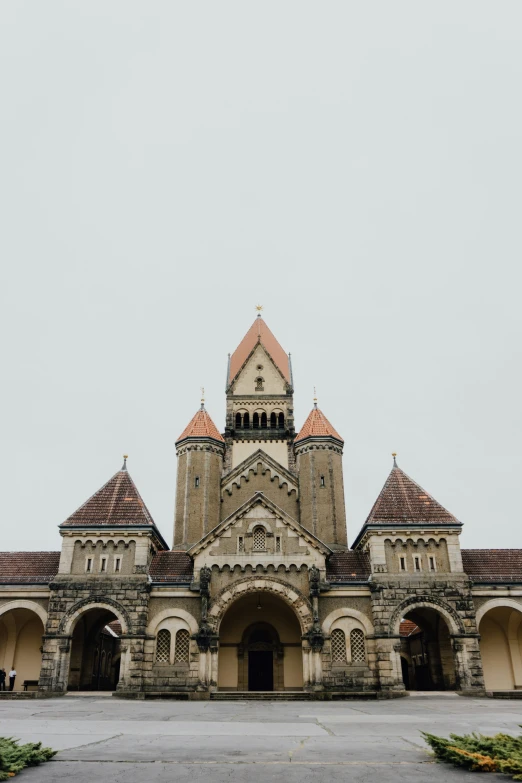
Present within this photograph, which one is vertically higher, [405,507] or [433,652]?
[405,507]

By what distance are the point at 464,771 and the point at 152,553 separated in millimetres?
27759

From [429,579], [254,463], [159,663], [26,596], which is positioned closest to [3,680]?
[26,596]

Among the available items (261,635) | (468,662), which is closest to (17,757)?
(468,662)

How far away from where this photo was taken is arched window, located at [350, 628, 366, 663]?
29.8m

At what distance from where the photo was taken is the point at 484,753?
781 cm

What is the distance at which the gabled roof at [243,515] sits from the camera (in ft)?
103

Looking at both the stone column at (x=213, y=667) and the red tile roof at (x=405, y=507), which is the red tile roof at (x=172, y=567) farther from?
the red tile roof at (x=405, y=507)

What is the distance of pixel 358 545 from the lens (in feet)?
117

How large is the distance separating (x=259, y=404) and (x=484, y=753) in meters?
39.9

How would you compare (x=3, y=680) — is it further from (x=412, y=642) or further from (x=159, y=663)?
(x=412, y=642)

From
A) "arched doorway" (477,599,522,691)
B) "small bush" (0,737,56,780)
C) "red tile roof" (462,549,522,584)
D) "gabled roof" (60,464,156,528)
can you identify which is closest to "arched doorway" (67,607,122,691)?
"gabled roof" (60,464,156,528)

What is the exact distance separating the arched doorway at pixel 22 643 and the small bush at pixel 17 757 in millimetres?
26203

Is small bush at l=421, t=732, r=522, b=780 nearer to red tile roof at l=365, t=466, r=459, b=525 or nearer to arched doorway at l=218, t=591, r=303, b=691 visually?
red tile roof at l=365, t=466, r=459, b=525

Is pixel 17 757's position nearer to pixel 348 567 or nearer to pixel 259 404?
pixel 348 567
